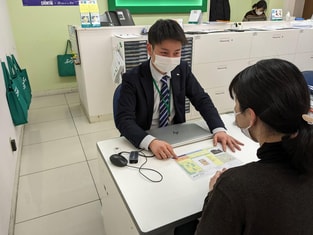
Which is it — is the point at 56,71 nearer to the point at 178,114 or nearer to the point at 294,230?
the point at 178,114

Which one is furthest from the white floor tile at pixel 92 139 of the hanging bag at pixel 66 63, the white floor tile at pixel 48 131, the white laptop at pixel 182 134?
the hanging bag at pixel 66 63

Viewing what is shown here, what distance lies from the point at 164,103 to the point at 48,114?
2386 millimetres

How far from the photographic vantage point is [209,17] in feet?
15.7

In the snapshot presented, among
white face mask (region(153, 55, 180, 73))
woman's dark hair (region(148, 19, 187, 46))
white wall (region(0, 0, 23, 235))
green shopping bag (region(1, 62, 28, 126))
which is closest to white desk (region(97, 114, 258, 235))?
white face mask (region(153, 55, 180, 73))

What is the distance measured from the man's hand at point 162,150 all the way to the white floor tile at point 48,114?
7.99 ft

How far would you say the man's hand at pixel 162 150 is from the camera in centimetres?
109

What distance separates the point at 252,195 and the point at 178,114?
974mm

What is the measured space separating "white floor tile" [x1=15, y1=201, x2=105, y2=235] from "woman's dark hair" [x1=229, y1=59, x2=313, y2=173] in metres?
1.33

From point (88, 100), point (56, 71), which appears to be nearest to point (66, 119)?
point (88, 100)

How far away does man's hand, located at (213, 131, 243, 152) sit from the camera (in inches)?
46.4

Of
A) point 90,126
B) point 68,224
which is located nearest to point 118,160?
point 68,224

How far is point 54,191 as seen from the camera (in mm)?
1929

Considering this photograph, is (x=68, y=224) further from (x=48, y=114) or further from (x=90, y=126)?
(x=48, y=114)

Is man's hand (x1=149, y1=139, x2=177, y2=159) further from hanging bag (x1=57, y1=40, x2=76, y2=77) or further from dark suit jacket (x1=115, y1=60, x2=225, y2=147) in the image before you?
hanging bag (x1=57, y1=40, x2=76, y2=77)
